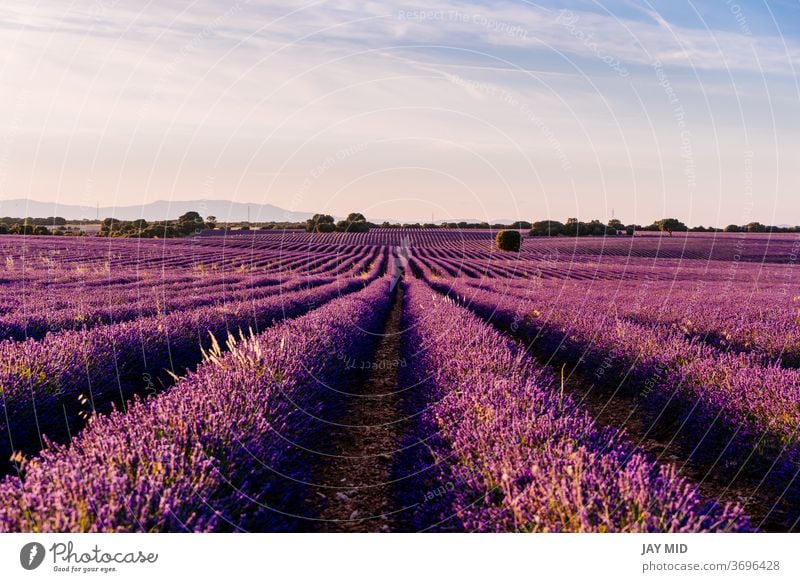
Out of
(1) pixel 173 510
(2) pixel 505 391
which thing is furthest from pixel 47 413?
(2) pixel 505 391

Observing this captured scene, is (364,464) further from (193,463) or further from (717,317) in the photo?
(717,317)

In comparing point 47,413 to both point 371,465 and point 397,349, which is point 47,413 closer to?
point 371,465

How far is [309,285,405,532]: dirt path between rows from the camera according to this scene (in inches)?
139

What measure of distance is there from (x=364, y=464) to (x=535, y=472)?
2.15 metres

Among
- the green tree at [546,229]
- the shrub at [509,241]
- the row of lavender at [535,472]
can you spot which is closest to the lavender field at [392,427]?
the row of lavender at [535,472]

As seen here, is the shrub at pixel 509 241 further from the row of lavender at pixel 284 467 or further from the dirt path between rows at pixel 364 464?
the row of lavender at pixel 284 467

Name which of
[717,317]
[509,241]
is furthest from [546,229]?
[717,317]

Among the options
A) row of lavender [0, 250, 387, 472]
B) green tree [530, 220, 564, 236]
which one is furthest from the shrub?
row of lavender [0, 250, 387, 472]

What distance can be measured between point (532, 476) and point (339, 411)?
3.32 meters

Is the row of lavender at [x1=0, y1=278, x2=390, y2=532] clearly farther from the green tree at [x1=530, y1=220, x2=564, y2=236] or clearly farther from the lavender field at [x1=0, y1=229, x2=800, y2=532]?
the green tree at [x1=530, y1=220, x2=564, y2=236]

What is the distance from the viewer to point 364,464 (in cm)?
451

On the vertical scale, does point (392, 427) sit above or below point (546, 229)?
below

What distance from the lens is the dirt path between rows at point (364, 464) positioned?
354 centimetres

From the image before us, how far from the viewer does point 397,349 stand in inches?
367
